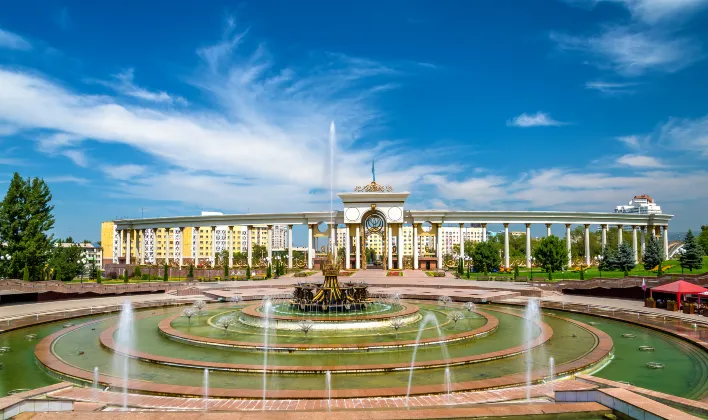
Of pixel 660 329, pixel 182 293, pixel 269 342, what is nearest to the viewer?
pixel 269 342

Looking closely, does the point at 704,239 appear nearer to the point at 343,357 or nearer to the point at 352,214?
the point at 352,214

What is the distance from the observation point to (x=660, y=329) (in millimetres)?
14719

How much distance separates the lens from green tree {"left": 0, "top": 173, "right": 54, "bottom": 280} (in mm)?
30312

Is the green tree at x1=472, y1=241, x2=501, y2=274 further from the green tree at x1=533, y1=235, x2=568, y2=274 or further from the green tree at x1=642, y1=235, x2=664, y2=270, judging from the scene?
the green tree at x1=642, y1=235, x2=664, y2=270

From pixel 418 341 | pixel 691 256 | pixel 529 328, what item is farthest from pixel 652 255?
pixel 418 341

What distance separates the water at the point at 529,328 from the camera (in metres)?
9.02

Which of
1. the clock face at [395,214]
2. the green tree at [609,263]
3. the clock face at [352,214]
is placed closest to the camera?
the green tree at [609,263]

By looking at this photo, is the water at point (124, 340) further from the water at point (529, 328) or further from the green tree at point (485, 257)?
the green tree at point (485, 257)

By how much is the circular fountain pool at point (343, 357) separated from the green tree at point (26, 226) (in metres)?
17.7

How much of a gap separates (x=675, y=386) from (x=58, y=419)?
1062cm

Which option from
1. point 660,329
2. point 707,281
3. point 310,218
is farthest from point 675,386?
point 310,218

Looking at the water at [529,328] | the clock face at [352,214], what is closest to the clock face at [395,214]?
the clock face at [352,214]

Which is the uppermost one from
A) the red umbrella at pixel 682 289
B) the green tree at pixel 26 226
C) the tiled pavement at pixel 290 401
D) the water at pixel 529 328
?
the green tree at pixel 26 226

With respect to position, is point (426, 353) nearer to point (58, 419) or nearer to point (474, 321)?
point (474, 321)
